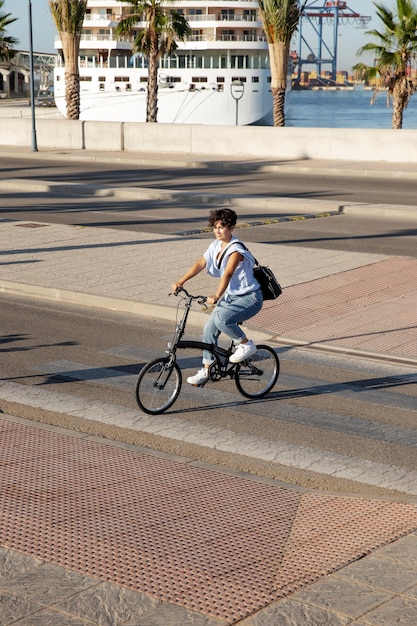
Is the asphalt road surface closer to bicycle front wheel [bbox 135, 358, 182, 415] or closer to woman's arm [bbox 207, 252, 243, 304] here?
woman's arm [bbox 207, 252, 243, 304]

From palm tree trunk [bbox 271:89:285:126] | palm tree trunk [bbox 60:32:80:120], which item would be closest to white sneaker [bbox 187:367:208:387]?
palm tree trunk [bbox 271:89:285:126]

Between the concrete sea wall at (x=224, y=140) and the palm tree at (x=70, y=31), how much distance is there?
4443mm

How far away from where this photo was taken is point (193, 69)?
8012 cm

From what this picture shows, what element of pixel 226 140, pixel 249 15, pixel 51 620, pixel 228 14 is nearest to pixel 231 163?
pixel 226 140

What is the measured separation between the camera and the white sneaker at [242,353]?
877 cm

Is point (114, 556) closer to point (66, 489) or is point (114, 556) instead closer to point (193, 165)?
point (66, 489)

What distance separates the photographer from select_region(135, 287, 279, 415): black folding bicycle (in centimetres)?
841

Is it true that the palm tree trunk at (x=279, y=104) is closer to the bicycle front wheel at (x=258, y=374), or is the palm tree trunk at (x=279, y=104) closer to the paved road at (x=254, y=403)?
the paved road at (x=254, y=403)

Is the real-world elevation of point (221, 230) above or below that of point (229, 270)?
above

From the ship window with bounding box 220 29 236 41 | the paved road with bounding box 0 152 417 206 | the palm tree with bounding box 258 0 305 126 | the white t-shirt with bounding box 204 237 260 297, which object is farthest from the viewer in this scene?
the ship window with bounding box 220 29 236 41

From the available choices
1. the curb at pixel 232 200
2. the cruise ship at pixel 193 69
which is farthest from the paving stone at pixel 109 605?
the cruise ship at pixel 193 69

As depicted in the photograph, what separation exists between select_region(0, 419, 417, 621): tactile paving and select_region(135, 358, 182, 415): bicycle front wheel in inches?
43.2

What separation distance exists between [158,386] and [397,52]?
3486 cm

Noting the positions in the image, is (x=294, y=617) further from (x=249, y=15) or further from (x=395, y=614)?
(x=249, y=15)
